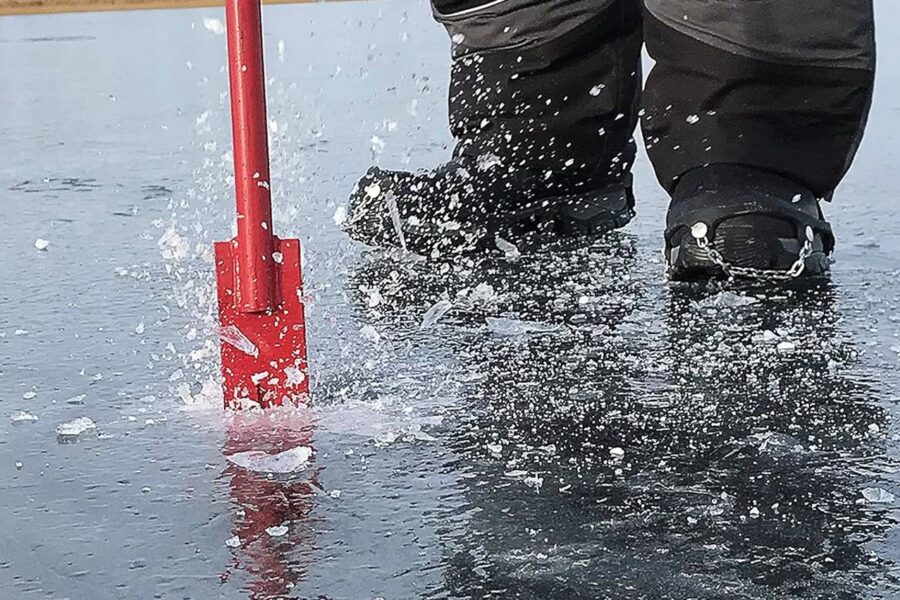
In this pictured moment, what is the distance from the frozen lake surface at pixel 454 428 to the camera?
2.33 ft

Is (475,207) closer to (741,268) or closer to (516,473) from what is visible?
(741,268)

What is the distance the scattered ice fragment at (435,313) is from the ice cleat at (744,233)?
0.76 feet

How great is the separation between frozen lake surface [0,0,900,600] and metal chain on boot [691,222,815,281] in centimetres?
3

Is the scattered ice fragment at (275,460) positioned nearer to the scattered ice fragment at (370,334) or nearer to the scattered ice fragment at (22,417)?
the scattered ice fragment at (22,417)

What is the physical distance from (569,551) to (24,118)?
255cm

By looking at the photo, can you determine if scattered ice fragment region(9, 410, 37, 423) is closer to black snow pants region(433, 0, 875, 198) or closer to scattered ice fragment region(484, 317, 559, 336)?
scattered ice fragment region(484, 317, 559, 336)

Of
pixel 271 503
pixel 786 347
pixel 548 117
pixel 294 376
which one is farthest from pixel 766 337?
pixel 548 117

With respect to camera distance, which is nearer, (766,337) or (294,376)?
(294,376)

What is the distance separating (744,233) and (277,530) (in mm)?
718

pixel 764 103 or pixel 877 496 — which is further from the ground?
pixel 764 103

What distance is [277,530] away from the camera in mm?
758

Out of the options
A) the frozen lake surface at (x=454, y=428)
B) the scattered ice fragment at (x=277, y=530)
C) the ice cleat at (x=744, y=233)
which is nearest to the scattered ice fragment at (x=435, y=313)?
the frozen lake surface at (x=454, y=428)

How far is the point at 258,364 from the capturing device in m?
0.99

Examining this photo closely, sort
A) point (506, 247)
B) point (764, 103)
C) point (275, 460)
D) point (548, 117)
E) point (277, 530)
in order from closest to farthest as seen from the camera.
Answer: point (277, 530) → point (275, 460) → point (764, 103) → point (506, 247) → point (548, 117)
